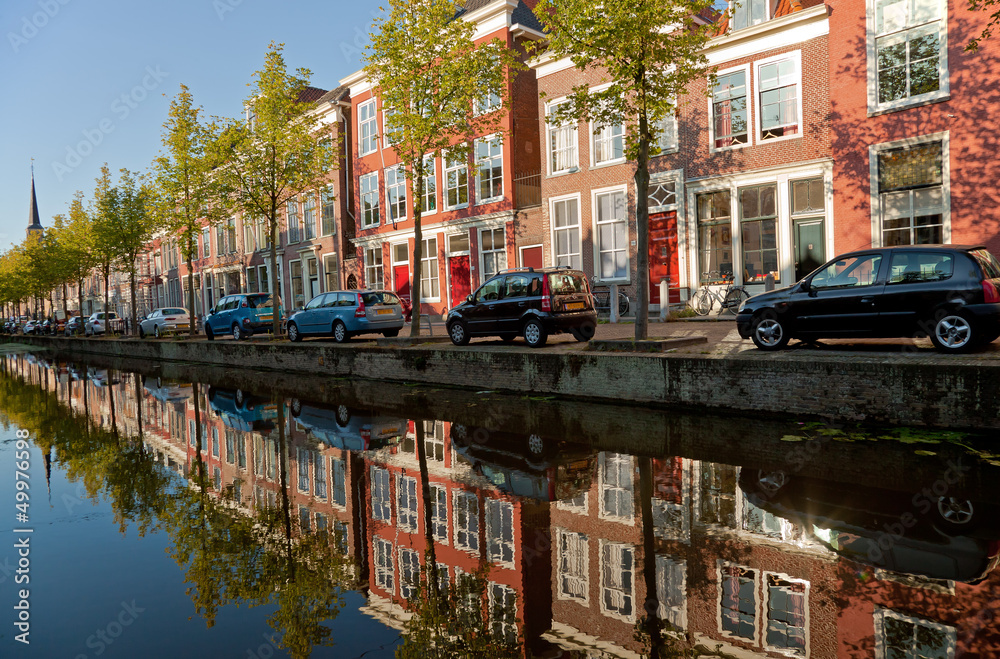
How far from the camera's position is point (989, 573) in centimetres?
402

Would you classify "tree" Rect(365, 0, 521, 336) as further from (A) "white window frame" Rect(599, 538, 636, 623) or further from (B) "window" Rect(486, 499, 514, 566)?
(A) "white window frame" Rect(599, 538, 636, 623)

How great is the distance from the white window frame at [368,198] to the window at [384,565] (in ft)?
93.2

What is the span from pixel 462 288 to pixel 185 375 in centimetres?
1127

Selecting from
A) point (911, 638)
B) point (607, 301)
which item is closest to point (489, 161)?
point (607, 301)

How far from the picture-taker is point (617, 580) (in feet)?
14.0

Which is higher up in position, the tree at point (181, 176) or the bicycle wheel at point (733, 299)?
the tree at point (181, 176)

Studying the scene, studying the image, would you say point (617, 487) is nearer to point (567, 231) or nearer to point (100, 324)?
point (567, 231)

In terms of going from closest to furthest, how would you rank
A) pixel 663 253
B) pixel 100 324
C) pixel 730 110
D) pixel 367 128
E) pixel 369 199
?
1. pixel 730 110
2. pixel 663 253
3. pixel 367 128
4. pixel 369 199
5. pixel 100 324

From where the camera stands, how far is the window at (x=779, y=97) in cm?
1827

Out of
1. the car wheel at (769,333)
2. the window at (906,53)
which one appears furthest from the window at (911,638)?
the window at (906,53)

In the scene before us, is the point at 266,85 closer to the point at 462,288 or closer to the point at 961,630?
the point at 462,288

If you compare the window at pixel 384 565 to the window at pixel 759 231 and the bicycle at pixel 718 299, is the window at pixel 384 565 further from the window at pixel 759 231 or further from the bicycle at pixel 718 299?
the window at pixel 759 231

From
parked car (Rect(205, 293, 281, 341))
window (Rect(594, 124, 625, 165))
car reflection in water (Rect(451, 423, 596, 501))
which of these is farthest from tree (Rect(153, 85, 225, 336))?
car reflection in water (Rect(451, 423, 596, 501))

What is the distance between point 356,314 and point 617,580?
15742 mm
